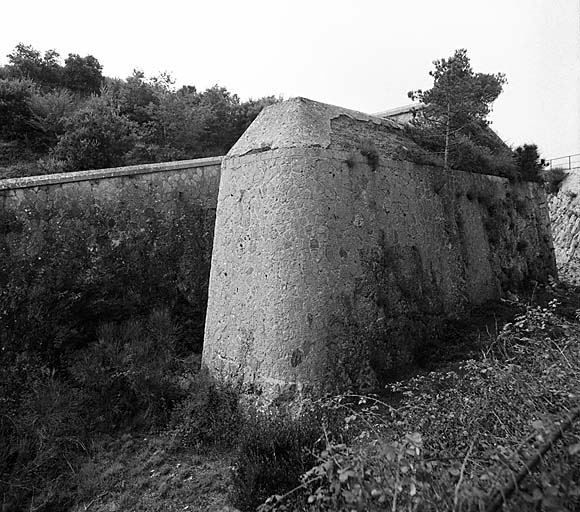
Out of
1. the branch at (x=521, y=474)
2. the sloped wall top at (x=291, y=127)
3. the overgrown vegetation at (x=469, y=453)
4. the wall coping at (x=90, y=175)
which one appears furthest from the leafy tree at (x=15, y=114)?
the branch at (x=521, y=474)

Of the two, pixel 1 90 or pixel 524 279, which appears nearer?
pixel 524 279

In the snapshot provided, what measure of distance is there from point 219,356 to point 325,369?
1.64 metres

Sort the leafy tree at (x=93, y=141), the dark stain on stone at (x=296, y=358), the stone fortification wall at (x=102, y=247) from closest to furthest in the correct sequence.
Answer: the dark stain on stone at (x=296, y=358)
the stone fortification wall at (x=102, y=247)
the leafy tree at (x=93, y=141)

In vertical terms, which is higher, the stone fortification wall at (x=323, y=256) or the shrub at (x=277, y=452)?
the stone fortification wall at (x=323, y=256)

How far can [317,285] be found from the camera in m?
5.17

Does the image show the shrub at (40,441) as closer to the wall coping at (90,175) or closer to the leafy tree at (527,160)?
the wall coping at (90,175)

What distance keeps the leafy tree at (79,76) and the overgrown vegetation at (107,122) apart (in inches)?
14.3

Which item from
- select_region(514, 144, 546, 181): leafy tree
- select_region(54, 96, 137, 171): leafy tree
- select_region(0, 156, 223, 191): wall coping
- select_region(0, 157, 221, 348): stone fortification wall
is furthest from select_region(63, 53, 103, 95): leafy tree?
select_region(514, 144, 546, 181): leafy tree

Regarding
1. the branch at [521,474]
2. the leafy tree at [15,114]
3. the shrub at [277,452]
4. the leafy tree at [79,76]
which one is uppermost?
the leafy tree at [79,76]

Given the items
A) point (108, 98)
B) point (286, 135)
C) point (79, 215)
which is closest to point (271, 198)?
point (286, 135)

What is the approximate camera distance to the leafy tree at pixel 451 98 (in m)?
7.39

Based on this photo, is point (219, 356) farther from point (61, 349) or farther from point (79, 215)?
point (79, 215)

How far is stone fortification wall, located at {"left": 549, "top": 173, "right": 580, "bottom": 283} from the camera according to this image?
17189mm

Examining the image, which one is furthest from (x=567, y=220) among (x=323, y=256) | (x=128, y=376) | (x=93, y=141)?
(x=128, y=376)
